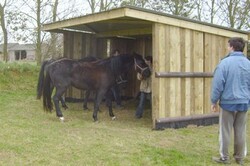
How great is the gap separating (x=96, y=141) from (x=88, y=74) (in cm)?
244

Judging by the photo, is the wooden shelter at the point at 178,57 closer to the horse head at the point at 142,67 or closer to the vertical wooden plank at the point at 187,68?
the vertical wooden plank at the point at 187,68

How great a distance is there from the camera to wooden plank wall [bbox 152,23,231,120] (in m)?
6.63

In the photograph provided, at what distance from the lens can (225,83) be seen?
14.1 feet

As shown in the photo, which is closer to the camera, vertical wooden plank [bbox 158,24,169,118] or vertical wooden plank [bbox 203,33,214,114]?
vertical wooden plank [bbox 158,24,169,118]

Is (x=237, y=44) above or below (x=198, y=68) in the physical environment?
above

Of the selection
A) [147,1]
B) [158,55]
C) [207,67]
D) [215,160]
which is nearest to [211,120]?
[207,67]

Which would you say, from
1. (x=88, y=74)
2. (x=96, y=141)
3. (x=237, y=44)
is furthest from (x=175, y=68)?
(x=237, y=44)

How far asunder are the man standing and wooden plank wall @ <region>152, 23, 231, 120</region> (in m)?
2.31

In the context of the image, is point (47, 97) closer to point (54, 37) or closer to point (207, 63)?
point (207, 63)

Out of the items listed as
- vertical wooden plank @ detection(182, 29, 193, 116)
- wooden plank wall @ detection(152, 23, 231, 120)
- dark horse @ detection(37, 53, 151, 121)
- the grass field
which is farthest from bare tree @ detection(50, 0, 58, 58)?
vertical wooden plank @ detection(182, 29, 193, 116)

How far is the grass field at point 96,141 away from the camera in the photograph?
444 centimetres

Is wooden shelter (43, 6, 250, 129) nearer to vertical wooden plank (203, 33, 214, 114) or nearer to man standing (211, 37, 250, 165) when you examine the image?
vertical wooden plank (203, 33, 214, 114)

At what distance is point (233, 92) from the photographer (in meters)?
4.27

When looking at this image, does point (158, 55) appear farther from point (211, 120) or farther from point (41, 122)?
point (41, 122)
